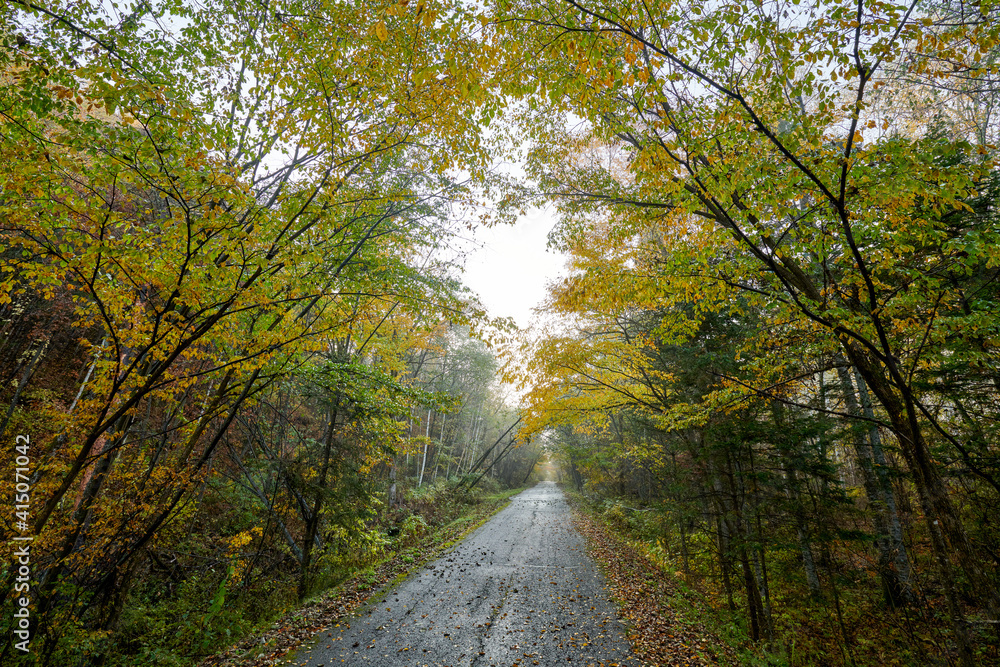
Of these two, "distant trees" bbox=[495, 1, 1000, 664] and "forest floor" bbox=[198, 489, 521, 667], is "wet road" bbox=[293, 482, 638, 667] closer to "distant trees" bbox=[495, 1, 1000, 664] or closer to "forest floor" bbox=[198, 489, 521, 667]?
"forest floor" bbox=[198, 489, 521, 667]

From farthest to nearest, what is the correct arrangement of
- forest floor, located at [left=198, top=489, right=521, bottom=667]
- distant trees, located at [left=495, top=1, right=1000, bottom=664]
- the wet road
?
the wet road, forest floor, located at [left=198, top=489, right=521, bottom=667], distant trees, located at [left=495, top=1, right=1000, bottom=664]

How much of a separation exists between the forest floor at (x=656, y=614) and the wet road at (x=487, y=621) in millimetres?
342

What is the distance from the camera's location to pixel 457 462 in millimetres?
30109

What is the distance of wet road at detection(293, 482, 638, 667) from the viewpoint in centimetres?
505

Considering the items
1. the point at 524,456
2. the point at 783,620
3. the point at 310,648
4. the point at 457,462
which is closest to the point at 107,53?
the point at 310,648

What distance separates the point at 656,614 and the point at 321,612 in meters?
5.72

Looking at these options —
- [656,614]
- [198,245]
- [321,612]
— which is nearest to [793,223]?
[198,245]

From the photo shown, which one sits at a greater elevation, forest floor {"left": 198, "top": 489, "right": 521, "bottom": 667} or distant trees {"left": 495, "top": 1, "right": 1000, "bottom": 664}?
distant trees {"left": 495, "top": 1, "right": 1000, "bottom": 664}

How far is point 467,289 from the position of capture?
838 centimetres

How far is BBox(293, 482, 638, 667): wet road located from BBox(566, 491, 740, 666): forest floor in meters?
0.34

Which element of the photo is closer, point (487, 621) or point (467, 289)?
point (487, 621)

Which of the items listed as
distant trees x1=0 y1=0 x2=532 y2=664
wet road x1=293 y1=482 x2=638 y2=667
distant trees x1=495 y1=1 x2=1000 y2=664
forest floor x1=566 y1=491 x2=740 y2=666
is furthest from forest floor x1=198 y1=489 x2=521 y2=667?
distant trees x1=495 y1=1 x2=1000 y2=664

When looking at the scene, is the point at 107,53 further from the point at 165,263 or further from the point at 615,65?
the point at 615,65

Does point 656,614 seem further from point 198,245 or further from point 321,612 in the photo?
point 198,245
